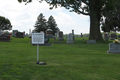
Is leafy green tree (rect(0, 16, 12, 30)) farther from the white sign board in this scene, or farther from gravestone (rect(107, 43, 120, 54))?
the white sign board

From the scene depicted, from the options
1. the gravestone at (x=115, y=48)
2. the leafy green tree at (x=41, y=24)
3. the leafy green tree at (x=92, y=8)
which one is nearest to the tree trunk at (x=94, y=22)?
the leafy green tree at (x=92, y=8)

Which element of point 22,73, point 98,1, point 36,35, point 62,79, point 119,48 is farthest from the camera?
point 98,1

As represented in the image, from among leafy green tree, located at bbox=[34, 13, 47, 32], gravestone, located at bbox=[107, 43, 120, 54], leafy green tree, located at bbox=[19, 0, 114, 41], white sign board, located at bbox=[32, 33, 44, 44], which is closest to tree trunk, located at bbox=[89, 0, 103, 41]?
leafy green tree, located at bbox=[19, 0, 114, 41]

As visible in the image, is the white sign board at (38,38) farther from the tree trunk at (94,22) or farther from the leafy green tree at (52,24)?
the leafy green tree at (52,24)

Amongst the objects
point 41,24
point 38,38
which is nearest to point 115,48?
point 38,38

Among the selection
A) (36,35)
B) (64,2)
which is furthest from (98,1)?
(36,35)

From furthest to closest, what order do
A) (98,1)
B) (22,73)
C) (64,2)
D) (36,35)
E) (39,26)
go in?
(39,26) < (98,1) < (64,2) < (36,35) < (22,73)

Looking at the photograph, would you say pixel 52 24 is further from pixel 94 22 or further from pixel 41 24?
pixel 94 22

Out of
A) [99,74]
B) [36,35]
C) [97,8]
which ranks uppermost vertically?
[97,8]

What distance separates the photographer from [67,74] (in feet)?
20.2

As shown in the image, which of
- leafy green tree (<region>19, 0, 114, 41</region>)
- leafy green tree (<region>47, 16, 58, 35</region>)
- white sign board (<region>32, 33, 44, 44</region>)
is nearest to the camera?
white sign board (<region>32, 33, 44, 44</region>)

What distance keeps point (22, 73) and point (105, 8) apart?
28.4 m

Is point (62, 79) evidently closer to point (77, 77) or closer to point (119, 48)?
point (77, 77)

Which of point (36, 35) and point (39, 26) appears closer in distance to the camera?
point (36, 35)
